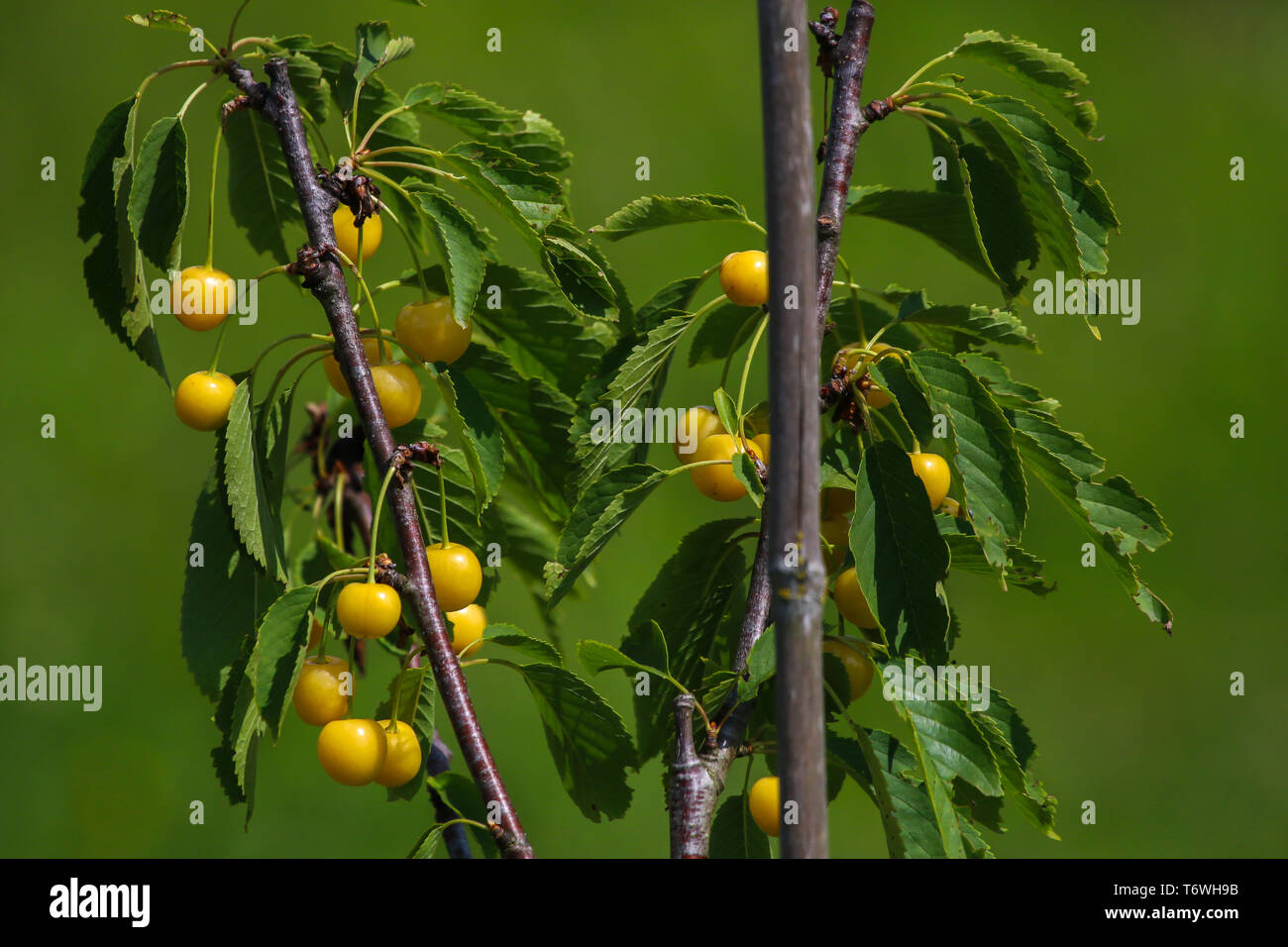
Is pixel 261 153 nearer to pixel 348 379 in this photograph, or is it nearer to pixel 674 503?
pixel 348 379

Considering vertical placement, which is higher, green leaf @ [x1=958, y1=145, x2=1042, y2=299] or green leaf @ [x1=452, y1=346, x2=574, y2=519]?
green leaf @ [x1=958, y1=145, x2=1042, y2=299]

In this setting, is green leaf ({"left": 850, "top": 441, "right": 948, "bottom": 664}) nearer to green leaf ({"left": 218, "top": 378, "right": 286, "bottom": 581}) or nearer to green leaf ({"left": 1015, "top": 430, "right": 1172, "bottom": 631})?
green leaf ({"left": 1015, "top": 430, "right": 1172, "bottom": 631})

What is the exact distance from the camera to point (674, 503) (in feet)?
5.38

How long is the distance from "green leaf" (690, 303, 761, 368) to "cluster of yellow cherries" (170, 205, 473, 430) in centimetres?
15

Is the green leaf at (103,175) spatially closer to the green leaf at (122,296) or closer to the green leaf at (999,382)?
the green leaf at (122,296)

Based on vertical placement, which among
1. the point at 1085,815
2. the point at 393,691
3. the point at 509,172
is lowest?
the point at 1085,815

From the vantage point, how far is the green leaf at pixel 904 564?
426 mm

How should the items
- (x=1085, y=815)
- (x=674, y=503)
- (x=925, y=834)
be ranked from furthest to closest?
(x=674, y=503), (x=1085, y=815), (x=925, y=834)

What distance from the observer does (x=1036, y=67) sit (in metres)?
0.51

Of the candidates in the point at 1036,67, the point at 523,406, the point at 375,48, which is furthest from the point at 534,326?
the point at 1036,67

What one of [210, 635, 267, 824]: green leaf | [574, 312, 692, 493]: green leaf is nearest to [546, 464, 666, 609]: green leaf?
[574, 312, 692, 493]: green leaf

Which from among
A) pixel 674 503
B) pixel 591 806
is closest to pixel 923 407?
pixel 591 806

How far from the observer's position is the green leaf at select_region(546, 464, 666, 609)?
0.46 meters

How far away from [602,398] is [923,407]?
13cm
